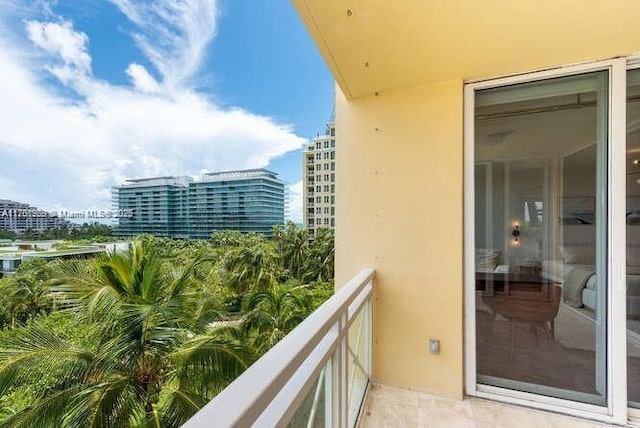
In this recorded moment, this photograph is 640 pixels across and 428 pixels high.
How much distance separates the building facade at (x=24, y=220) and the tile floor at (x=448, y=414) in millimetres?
12648

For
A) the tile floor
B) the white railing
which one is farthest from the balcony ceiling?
the tile floor

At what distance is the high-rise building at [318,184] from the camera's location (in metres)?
27.8

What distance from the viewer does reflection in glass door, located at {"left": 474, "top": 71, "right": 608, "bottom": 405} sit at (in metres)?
1.89

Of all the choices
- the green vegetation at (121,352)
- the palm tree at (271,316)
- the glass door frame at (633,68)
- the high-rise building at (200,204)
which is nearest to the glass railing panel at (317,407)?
the green vegetation at (121,352)

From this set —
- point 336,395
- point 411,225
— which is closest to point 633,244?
point 411,225

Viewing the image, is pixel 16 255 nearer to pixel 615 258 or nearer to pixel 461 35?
pixel 461 35

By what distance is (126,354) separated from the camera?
10.2 ft

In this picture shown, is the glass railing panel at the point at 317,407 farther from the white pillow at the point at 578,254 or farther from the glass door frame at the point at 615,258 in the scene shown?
the white pillow at the point at 578,254

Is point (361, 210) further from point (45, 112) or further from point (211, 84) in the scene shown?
point (211, 84)

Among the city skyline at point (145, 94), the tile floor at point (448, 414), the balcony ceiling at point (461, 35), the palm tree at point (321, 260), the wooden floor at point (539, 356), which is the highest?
the city skyline at point (145, 94)

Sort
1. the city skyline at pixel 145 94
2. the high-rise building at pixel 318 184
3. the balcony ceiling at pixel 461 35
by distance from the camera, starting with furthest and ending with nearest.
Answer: the high-rise building at pixel 318 184
the city skyline at pixel 145 94
the balcony ceiling at pixel 461 35

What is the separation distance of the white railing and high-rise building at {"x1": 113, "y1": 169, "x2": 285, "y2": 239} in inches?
535

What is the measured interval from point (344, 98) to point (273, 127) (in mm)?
35794

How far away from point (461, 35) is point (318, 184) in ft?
93.4
